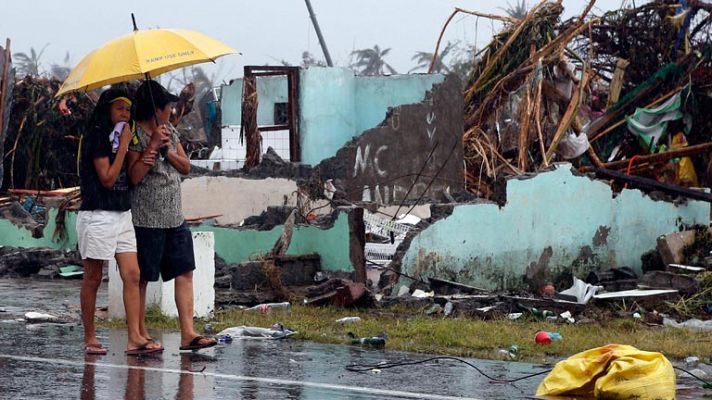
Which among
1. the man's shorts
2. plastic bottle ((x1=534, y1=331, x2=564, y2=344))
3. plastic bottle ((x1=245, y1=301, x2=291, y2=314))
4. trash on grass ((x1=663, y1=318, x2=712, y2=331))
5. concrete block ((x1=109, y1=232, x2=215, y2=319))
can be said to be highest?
the man's shorts

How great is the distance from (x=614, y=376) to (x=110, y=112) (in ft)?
12.4

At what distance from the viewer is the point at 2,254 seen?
17.8m

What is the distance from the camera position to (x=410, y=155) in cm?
2128

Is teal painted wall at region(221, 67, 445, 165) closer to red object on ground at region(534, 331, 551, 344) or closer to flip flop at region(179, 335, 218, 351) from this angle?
red object on ground at region(534, 331, 551, 344)

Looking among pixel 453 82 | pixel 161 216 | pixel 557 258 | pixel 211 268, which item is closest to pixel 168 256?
pixel 161 216

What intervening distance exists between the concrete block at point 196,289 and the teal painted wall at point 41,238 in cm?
807

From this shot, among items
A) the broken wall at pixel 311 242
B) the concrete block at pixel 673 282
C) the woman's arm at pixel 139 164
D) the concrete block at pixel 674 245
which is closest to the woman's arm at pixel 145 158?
the woman's arm at pixel 139 164

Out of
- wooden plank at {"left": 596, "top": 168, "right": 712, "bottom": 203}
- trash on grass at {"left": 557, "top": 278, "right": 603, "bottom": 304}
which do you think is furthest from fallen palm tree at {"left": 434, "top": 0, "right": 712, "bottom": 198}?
trash on grass at {"left": 557, "top": 278, "right": 603, "bottom": 304}

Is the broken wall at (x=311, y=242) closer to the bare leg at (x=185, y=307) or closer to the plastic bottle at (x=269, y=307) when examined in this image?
the plastic bottle at (x=269, y=307)

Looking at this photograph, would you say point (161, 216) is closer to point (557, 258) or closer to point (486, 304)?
point (486, 304)

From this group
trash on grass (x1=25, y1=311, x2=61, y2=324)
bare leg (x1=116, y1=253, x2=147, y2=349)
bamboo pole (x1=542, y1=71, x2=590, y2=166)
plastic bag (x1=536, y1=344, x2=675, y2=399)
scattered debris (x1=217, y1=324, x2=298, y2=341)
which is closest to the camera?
plastic bag (x1=536, y1=344, x2=675, y2=399)

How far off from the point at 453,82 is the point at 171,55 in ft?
46.9

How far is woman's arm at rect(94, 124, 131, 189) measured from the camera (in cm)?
783

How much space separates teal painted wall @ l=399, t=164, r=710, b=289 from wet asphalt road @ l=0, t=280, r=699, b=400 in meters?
4.89
